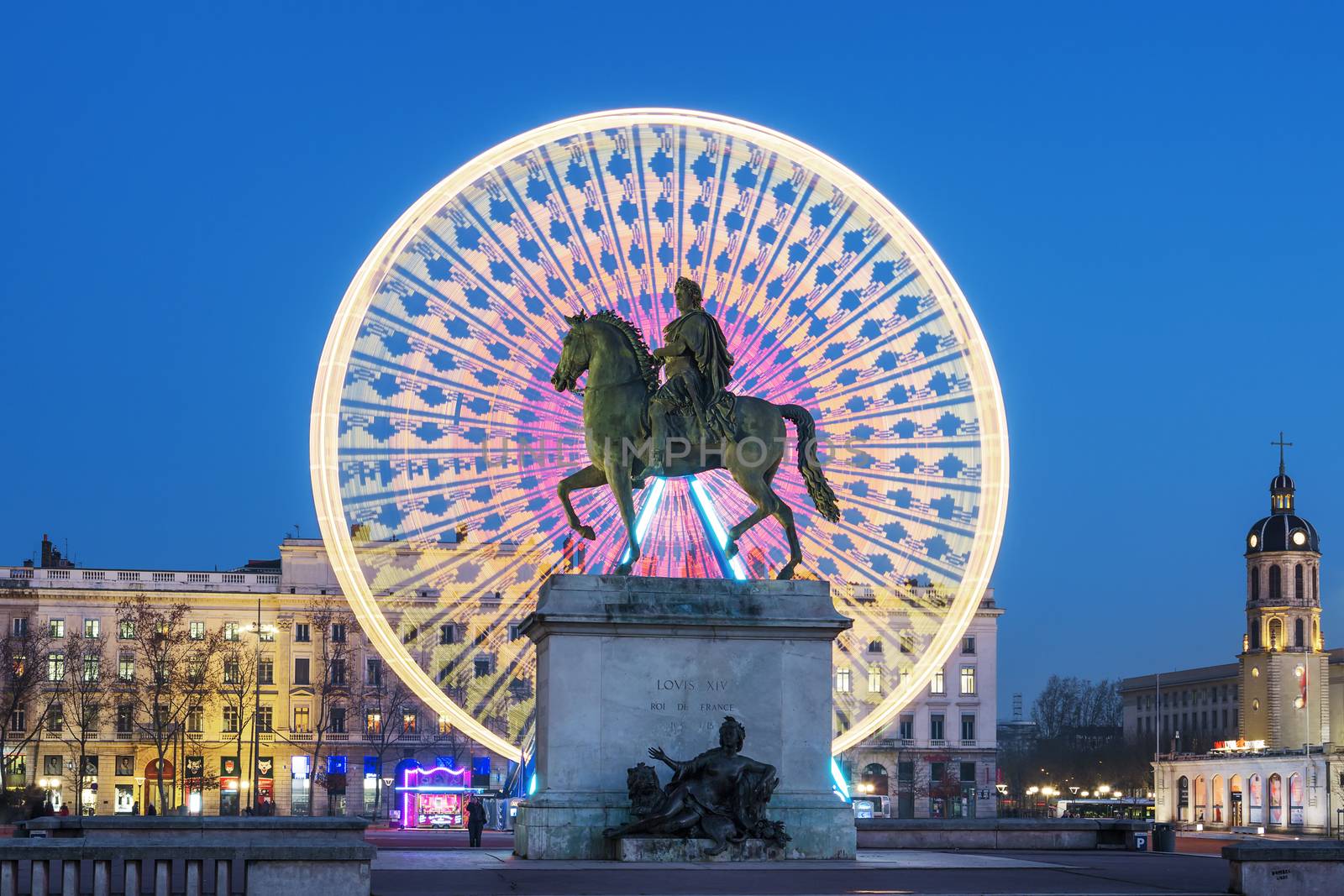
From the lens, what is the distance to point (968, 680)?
5276 inches

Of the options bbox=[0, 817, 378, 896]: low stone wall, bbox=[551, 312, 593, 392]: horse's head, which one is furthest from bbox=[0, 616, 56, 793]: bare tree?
bbox=[0, 817, 378, 896]: low stone wall

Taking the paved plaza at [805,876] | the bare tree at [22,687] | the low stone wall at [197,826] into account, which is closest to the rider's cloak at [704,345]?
the paved plaza at [805,876]

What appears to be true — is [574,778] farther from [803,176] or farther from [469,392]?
[803,176]

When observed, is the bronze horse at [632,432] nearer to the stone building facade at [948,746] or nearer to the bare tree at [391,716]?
the bare tree at [391,716]

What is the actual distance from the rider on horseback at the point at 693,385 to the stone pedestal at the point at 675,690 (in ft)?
7.09

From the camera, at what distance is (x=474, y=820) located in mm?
41719

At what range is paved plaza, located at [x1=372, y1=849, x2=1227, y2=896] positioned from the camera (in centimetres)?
2081

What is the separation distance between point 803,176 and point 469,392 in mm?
7441

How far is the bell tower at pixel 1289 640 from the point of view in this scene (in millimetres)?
184625

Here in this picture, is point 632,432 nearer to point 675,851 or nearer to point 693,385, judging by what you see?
point 693,385

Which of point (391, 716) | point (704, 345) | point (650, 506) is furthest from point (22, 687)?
point (704, 345)

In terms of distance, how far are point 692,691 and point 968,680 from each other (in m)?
109

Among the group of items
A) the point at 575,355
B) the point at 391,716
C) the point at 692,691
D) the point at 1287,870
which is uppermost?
the point at 575,355

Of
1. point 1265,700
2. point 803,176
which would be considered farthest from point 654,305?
point 1265,700
